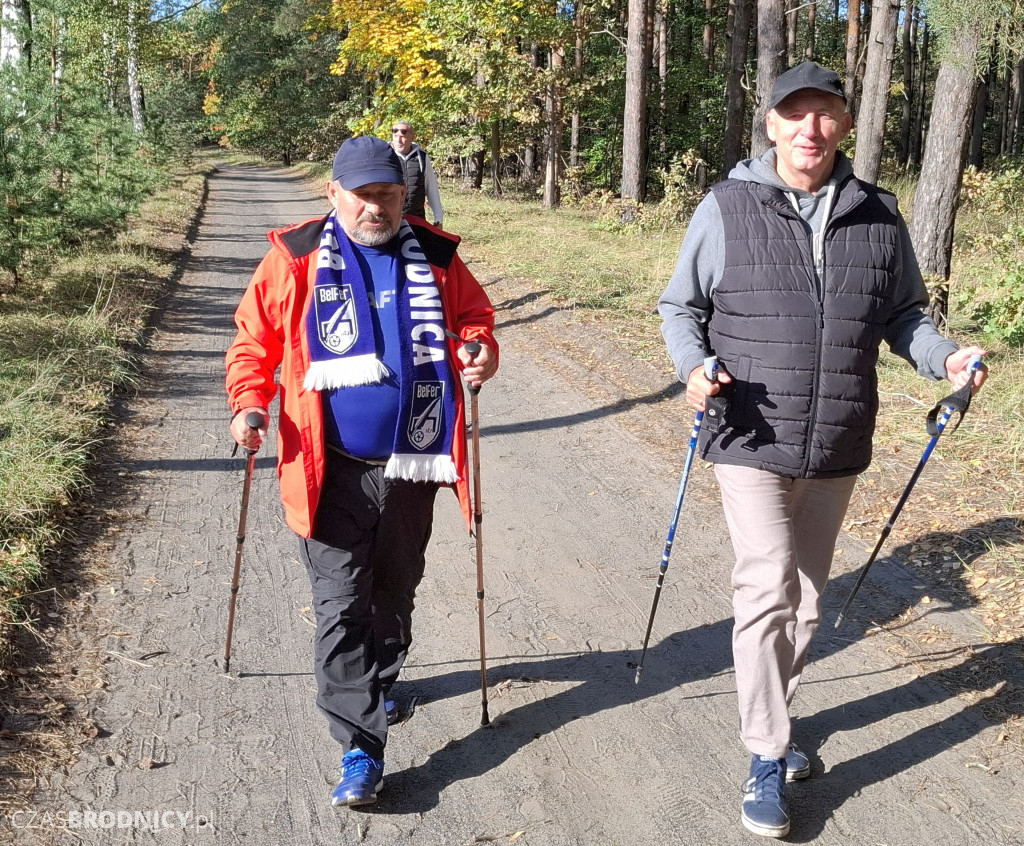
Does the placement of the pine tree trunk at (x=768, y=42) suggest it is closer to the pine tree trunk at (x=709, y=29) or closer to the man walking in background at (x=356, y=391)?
the man walking in background at (x=356, y=391)

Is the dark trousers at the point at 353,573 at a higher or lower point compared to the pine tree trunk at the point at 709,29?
lower

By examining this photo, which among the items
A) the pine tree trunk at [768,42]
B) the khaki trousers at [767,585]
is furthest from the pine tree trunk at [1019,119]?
the khaki trousers at [767,585]

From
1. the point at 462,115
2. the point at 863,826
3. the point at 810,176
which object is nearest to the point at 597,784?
the point at 863,826

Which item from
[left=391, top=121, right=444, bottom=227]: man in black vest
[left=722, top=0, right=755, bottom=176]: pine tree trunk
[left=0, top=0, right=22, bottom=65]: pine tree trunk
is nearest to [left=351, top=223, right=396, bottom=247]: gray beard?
[left=391, top=121, right=444, bottom=227]: man in black vest

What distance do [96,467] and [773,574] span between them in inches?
187

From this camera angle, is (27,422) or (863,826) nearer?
(863,826)

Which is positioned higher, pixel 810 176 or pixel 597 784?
pixel 810 176

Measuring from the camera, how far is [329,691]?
3.25m

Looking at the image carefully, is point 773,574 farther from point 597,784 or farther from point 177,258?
point 177,258

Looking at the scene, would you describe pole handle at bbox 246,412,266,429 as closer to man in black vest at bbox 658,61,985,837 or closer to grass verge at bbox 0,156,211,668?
man in black vest at bbox 658,61,985,837

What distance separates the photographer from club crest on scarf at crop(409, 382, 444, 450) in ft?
10.4

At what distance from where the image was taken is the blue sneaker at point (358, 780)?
10.3ft

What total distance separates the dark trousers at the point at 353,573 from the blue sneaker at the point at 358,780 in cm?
3

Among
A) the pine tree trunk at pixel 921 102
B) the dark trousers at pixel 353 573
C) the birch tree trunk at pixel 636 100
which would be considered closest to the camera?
the dark trousers at pixel 353 573
